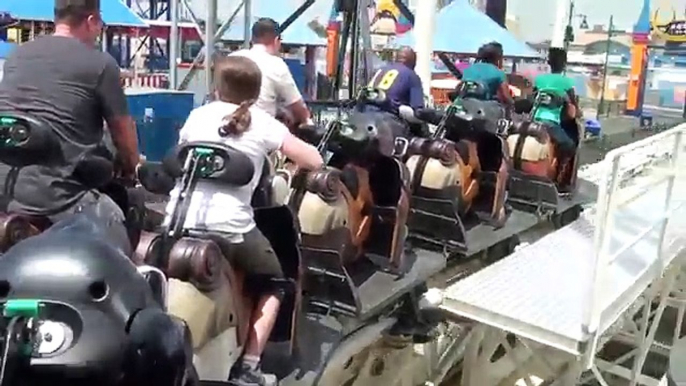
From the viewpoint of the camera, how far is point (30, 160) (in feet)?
7.78

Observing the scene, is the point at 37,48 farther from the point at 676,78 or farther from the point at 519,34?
the point at 519,34

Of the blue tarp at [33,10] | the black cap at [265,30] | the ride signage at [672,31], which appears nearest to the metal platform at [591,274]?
the black cap at [265,30]

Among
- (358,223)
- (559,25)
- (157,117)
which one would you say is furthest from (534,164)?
(559,25)

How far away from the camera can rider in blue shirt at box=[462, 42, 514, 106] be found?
5.64m

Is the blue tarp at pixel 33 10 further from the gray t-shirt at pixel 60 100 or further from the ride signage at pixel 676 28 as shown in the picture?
the ride signage at pixel 676 28

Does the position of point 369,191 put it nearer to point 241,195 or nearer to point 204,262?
point 241,195

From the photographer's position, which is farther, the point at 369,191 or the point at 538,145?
the point at 538,145

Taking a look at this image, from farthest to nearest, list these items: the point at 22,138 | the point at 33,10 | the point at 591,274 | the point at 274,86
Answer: the point at 33,10
the point at 274,86
the point at 591,274
the point at 22,138

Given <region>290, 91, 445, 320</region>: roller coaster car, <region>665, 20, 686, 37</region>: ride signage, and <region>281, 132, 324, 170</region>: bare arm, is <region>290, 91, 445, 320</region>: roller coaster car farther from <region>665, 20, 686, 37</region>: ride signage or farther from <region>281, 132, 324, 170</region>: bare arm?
<region>665, 20, 686, 37</region>: ride signage

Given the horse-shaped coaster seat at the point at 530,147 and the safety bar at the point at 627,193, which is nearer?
the safety bar at the point at 627,193

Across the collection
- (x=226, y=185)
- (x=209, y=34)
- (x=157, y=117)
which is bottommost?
(x=157, y=117)

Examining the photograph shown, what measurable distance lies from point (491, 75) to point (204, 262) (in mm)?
3657

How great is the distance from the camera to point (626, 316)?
450 centimetres

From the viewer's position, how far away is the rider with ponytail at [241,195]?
102 inches
